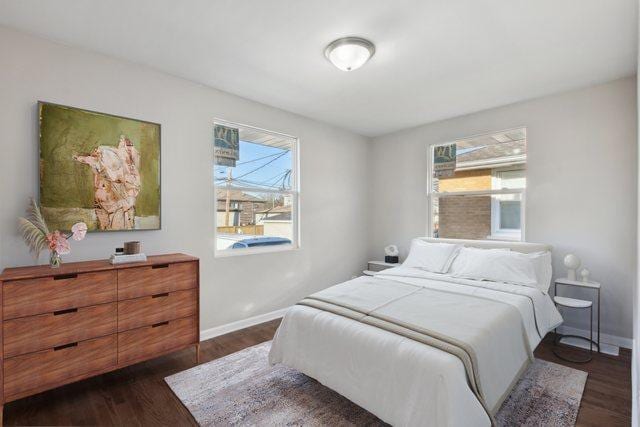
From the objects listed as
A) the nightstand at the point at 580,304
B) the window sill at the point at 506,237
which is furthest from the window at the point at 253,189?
the nightstand at the point at 580,304

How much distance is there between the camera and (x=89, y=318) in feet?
6.69

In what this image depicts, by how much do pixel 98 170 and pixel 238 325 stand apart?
2.01 metres

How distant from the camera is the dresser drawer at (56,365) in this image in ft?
5.85

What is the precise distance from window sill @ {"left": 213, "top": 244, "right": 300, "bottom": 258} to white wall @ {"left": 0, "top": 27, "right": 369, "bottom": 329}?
0.19 ft

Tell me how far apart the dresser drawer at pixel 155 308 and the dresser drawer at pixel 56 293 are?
0.49 ft

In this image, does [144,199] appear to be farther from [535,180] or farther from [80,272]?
[535,180]

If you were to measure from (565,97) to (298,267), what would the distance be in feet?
11.6

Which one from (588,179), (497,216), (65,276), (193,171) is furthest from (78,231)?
(588,179)

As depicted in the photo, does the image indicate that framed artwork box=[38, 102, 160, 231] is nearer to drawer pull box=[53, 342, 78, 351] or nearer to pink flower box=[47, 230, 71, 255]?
pink flower box=[47, 230, 71, 255]

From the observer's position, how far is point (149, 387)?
2.21 m

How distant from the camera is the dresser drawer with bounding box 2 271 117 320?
1782mm

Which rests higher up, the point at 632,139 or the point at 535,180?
the point at 632,139

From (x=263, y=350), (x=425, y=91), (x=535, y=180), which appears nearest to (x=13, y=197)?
(x=263, y=350)

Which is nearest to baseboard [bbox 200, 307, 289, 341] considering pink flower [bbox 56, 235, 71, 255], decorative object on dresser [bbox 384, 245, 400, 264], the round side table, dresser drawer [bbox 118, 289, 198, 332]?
dresser drawer [bbox 118, 289, 198, 332]
